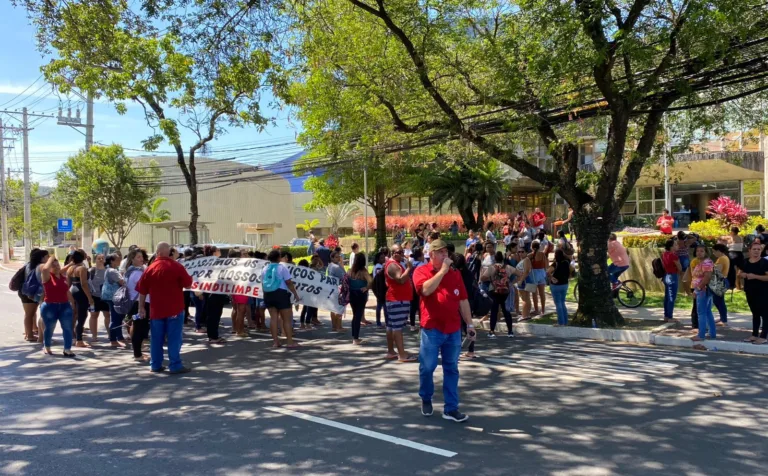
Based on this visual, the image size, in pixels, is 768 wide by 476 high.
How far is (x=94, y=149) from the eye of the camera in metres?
32.4

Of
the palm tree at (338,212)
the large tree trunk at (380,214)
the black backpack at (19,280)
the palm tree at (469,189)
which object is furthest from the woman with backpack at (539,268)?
the palm tree at (338,212)

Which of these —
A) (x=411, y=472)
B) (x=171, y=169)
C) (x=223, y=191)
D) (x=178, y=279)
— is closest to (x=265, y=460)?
(x=411, y=472)

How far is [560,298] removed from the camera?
473 inches

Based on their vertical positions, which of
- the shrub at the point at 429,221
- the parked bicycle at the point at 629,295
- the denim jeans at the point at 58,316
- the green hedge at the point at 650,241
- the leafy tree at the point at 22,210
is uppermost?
the leafy tree at the point at 22,210

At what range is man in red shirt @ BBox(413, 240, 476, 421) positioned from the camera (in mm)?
6043

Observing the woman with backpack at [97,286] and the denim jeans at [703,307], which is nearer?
the denim jeans at [703,307]

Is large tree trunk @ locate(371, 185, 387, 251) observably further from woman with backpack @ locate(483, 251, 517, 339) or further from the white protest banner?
woman with backpack @ locate(483, 251, 517, 339)

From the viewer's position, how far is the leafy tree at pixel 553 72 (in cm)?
1012

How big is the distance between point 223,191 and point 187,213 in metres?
3.73

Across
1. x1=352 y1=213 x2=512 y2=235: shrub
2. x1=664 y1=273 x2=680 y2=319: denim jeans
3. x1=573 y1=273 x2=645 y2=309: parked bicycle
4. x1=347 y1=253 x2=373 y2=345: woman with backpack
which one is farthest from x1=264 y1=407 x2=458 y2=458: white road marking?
x1=352 y1=213 x2=512 y2=235: shrub

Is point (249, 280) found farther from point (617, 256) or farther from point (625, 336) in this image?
point (617, 256)

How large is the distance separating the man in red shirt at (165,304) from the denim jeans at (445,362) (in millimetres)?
3900

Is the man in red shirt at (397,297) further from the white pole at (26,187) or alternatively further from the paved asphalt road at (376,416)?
the white pole at (26,187)

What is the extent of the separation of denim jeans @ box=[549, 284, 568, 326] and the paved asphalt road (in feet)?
7.67
